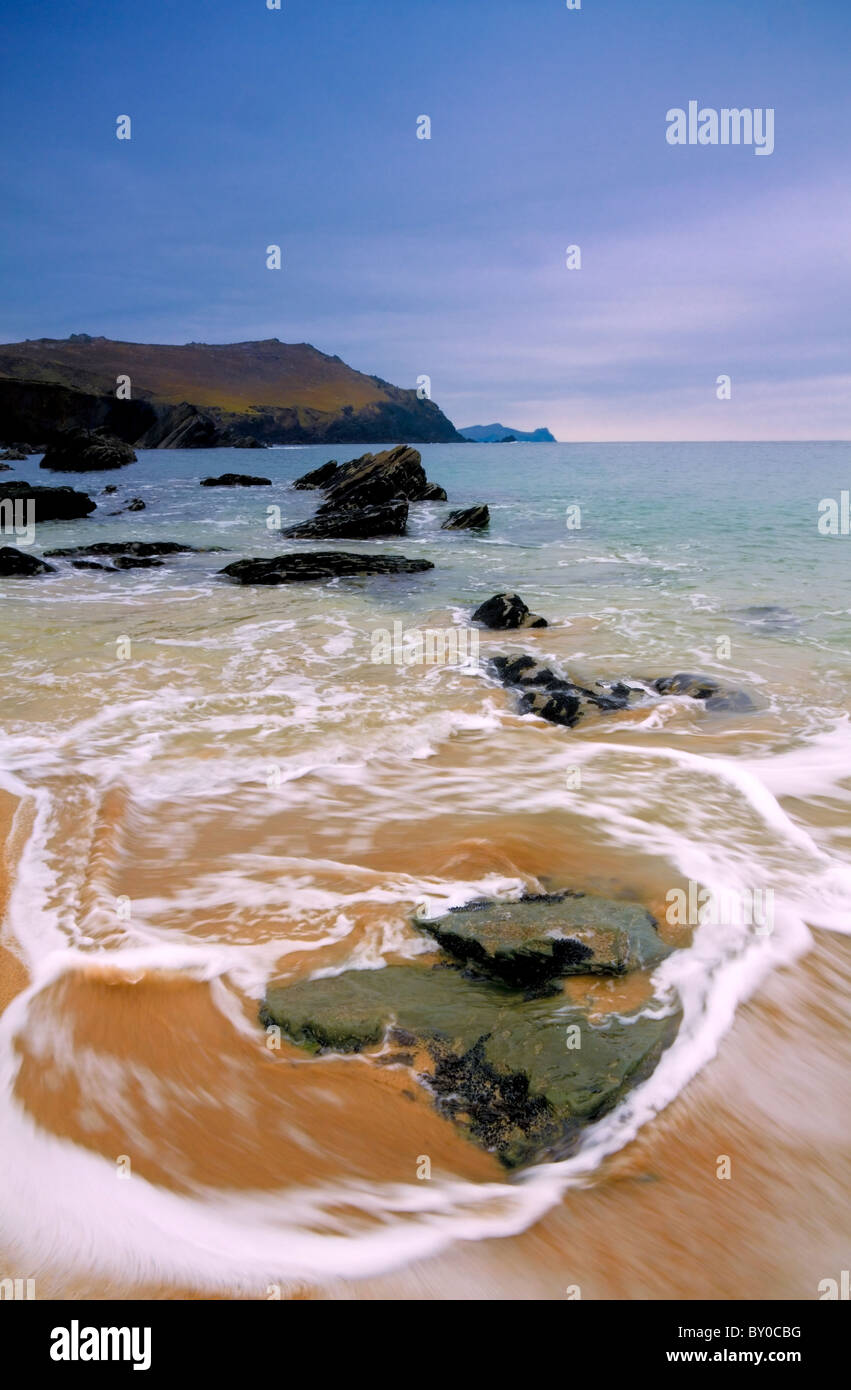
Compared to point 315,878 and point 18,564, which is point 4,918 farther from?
point 18,564

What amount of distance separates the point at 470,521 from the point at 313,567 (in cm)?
1316

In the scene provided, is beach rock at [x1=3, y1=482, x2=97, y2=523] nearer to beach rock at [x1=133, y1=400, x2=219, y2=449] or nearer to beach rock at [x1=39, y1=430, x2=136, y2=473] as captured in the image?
beach rock at [x1=39, y1=430, x2=136, y2=473]

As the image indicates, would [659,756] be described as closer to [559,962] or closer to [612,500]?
[559,962]

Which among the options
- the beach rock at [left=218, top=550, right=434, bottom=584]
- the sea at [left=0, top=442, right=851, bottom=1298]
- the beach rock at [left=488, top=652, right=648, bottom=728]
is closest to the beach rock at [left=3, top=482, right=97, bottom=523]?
the beach rock at [left=218, top=550, right=434, bottom=584]

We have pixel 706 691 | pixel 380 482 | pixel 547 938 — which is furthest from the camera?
pixel 380 482

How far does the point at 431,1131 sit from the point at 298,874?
2.09 metres

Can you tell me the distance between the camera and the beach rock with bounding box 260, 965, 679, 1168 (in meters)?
2.84

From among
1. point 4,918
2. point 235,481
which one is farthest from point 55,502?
point 4,918

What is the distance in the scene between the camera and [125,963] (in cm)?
373

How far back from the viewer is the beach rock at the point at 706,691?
28.0 feet

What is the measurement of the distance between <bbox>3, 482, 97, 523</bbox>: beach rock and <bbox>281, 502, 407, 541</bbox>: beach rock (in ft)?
36.9

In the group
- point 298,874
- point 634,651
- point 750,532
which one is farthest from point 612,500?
point 298,874

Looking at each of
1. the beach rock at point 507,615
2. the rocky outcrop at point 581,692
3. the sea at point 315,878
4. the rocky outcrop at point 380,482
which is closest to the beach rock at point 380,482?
the rocky outcrop at point 380,482

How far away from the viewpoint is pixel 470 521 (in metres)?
29.4
